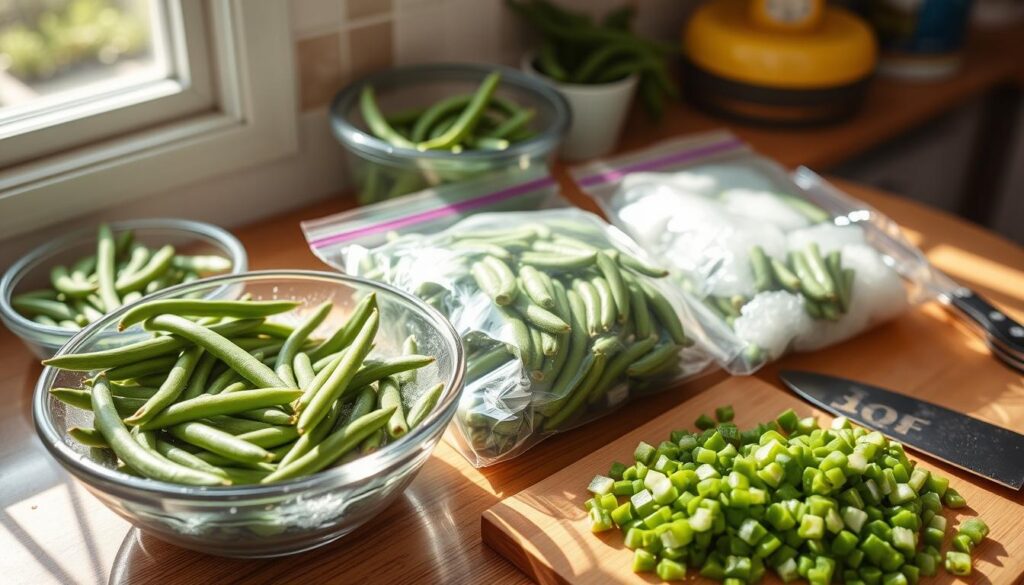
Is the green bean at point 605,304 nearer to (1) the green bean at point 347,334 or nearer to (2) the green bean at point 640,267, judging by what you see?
(2) the green bean at point 640,267

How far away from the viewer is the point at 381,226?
4.06 ft

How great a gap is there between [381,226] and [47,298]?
0.37m

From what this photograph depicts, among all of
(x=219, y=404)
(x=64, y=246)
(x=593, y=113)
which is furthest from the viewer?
(x=593, y=113)

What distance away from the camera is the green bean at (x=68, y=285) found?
1.12 m

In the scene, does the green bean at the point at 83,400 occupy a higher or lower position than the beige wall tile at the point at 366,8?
lower

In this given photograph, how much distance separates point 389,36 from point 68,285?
0.58 metres

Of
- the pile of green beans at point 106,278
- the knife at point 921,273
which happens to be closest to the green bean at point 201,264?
the pile of green beans at point 106,278

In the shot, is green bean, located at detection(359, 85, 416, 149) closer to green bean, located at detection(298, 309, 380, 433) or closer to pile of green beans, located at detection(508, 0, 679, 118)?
pile of green beans, located at detection(508, 0, 679, 118)

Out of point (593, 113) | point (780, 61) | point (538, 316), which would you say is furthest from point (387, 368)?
point (780, 61)

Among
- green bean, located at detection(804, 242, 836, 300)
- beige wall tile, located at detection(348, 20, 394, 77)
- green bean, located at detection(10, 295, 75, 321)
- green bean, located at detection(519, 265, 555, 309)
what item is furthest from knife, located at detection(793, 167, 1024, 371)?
green bean, located at detection(10, 295, 75, 321)

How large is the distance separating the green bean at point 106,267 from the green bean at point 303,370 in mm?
257

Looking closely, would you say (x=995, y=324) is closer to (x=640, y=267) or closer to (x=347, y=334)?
(x=640, y=267)

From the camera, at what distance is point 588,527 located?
923mm

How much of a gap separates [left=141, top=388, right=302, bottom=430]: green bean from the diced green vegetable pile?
0.29 metres
